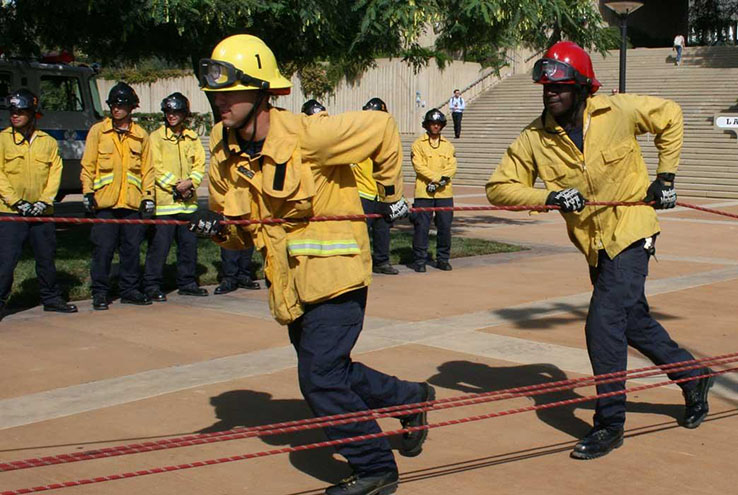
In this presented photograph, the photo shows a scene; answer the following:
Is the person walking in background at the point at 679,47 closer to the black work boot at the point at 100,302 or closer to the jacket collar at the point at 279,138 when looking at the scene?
the black work boot at the point at 100,302

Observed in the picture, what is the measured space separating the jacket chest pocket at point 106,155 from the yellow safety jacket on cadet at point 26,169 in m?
0.46

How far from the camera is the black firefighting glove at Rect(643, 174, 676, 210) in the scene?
5320mm

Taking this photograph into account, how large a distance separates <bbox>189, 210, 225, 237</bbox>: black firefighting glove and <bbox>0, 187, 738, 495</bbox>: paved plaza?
1.18m

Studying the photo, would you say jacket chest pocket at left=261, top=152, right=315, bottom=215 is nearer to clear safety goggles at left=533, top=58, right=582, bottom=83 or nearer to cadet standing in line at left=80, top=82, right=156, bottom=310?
clear safety goggles at left=533, top=58, right=582, bottom=83

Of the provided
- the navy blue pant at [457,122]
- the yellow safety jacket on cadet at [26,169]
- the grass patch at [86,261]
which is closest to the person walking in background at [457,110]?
the navy blue pant at [457,122]

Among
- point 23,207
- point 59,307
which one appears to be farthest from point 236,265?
point 23,207

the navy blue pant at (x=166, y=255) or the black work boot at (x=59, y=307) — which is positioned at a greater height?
the navy blue pant at (x=166, y=255)

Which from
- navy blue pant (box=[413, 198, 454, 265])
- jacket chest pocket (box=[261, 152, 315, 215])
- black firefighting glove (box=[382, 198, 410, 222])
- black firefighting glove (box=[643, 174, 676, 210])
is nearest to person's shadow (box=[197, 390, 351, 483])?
black firefighting glove (box=[382, 198, 410, 222])

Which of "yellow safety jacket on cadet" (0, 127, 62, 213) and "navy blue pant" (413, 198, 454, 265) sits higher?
"yellow safety jacket on cadet" (0, 127, 62, 213)

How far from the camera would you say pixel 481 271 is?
38.4ft

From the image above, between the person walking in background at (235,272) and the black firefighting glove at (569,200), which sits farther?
the person walking in background at (235,272)

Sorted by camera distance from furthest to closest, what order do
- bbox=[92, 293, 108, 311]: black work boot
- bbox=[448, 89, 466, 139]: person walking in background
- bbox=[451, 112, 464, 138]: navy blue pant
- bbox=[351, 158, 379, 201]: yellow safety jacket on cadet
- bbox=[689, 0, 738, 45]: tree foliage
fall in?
bbox=[689, 0, 738, 45]: tree foliage, bbox=[451, 112, 464, 138]: navy blue pant, bbox=[448, 89, 466, 139]: person walking in background, bbox=[351, 158, 379, 201]: yellow safety jacket on cadet, bbox=[92, 293, 108, 311]: black work boot

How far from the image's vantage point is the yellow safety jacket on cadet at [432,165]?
39.2 ft

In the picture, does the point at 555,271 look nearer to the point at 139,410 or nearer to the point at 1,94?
the point at 139,410
